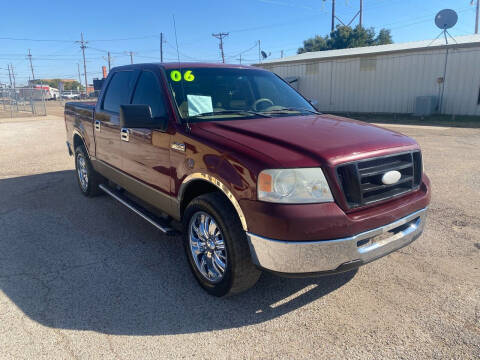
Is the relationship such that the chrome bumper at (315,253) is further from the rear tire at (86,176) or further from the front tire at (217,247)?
the rear tire at (86,176)

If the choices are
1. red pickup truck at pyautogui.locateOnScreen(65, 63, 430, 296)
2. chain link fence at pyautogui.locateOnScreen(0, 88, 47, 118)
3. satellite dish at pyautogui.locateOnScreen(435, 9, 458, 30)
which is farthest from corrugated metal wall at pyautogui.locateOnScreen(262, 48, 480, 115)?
chain link fence at pyautogui.locateOnScreen(0, 88, 47, 118)

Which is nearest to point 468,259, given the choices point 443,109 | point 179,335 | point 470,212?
point 470,212

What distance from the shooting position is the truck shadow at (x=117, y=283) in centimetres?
279

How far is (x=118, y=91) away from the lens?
4.68 m

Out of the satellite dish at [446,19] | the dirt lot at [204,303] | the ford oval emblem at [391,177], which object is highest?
the satellite dish at [446,19]

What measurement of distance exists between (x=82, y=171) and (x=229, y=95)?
339 centimetres

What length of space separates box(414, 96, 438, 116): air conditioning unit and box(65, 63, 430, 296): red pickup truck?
16.2 meters

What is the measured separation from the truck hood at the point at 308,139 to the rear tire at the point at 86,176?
3.06 metres

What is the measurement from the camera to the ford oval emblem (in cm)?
268

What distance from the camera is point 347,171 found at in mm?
2510

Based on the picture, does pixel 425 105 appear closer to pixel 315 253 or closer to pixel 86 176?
pixel 86 176

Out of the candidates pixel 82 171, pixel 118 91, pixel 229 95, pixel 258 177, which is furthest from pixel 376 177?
pixel 82 171

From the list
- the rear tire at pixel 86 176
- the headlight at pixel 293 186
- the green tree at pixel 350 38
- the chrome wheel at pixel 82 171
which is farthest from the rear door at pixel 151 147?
the green tree at pixel 350 38

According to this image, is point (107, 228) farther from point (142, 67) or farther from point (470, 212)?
point (470, 212)
